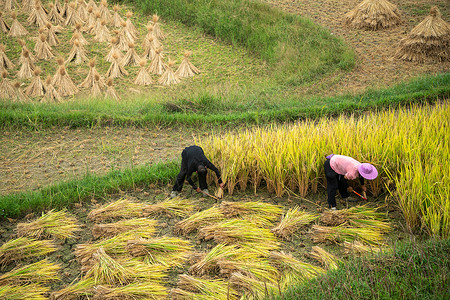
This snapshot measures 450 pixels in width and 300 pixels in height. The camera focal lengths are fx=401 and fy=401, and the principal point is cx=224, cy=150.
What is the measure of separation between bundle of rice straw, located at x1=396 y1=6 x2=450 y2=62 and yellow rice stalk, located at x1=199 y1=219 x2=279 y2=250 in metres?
6.93

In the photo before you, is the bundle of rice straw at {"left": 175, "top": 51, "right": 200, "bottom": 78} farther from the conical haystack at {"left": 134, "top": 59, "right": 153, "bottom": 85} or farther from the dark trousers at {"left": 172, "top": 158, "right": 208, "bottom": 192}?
the dark trousers at {"left": 172, "top": 158, "right": 208, "bottom": 192}

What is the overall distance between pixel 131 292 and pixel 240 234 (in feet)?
3.95

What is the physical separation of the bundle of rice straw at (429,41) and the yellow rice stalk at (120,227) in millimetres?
7493

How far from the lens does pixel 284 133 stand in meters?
5.61

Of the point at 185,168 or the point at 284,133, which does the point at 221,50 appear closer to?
the point at 284,133

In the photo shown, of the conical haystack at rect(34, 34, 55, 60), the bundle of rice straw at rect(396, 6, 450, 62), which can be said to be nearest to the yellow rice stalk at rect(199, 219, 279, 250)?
the bundle of rice straw at rect(396, 6, 450, 62)

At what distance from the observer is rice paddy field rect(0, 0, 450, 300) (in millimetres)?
3408

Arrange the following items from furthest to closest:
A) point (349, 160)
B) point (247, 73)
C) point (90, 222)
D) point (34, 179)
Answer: point (247, 73) < point (34, 179) < point (90, 222) < point (349, 160)

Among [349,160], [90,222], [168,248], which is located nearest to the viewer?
[168,248]

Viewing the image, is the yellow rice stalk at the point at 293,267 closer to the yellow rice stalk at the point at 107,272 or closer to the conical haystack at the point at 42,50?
the yellow rice stalk at the point at 107,272

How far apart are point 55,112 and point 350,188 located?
529 cm

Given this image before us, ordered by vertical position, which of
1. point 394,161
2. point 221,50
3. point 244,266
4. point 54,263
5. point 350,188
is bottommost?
point 54,263

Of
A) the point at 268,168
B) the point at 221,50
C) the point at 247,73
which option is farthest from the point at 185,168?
the point at 221,50

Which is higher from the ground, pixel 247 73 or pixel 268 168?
pixel 247 73
